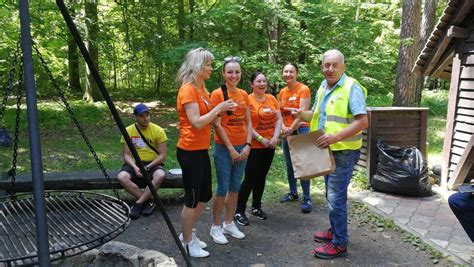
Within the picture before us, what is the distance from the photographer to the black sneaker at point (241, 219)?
4.54m

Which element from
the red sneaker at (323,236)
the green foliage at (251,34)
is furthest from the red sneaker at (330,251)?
the green foliage at (251,34)

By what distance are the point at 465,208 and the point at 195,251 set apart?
2.34m

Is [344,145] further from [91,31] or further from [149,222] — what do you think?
[91,31]

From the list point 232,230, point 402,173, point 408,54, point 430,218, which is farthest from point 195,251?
point 408,54

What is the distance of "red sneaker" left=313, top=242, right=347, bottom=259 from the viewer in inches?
145

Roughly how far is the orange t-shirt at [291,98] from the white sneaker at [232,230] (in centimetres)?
141

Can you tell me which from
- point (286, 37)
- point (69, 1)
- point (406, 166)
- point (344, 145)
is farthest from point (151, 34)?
point (344, 145)

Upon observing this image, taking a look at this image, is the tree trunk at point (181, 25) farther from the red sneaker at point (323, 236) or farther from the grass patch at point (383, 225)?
the red sneaker at point (323, 236)

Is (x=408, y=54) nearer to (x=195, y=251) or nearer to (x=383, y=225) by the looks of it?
(x=383, y=225)

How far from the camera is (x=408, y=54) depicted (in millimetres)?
8586

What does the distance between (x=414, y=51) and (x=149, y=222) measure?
22.3 feet

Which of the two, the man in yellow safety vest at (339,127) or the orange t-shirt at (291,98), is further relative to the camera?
the orange t-shirt at (291,98)

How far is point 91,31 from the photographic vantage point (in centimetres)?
1116

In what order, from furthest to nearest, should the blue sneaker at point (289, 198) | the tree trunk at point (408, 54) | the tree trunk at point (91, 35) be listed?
the tree trunk at point (91, 35), the tree trunk at point (408, 54), the blue sneaker at point (289, 198)
